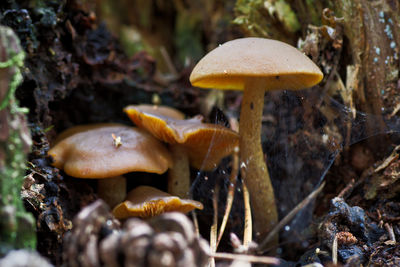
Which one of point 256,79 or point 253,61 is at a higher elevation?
point 253,61

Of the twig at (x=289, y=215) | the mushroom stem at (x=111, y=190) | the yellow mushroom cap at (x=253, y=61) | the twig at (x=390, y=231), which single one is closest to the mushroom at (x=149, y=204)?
the mushroom stem at (x=111, y=190)

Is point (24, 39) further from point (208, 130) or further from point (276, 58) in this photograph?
point (276, 58)

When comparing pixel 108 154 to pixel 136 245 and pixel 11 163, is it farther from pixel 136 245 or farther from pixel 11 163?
pixel 136 245

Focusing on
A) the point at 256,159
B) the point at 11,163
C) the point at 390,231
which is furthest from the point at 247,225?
the point at 11,163

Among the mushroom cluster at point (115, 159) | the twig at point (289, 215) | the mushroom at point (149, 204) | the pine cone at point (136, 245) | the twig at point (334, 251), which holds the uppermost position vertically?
the pine cone at point (136, 245)

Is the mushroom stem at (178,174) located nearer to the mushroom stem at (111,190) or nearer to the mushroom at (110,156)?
the mushroom at (110,156)

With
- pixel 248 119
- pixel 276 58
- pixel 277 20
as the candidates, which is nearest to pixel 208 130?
pixel 248 119

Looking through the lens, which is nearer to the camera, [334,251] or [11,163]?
[11,163]
